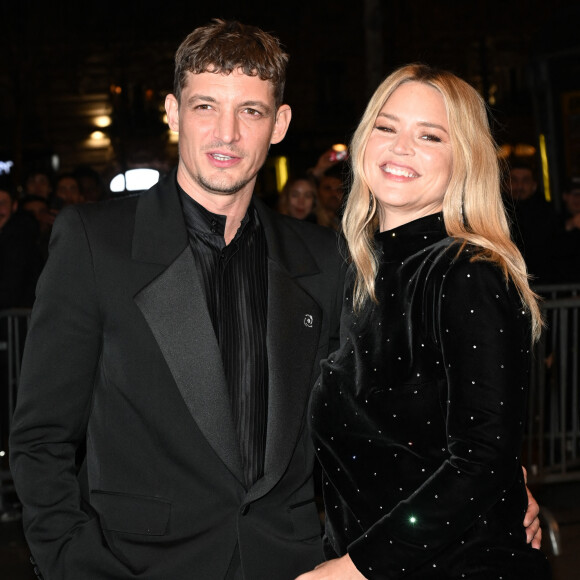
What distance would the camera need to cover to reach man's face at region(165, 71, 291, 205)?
296 cm

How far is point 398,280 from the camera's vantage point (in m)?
2.72

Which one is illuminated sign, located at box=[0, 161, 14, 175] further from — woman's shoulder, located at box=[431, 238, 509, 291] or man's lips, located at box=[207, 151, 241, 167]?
woman's shoulder, located at box=[431, 238, 509, 291]

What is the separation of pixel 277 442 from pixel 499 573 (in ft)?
2.28

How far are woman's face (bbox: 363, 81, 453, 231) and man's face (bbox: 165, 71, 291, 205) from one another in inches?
14.8

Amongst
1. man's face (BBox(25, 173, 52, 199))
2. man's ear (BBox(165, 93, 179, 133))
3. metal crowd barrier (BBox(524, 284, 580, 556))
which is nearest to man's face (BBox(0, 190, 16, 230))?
man's face (BBox(25, 173, 52, 199))

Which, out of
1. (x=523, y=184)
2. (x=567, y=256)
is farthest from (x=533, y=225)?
(x=523, y=184)

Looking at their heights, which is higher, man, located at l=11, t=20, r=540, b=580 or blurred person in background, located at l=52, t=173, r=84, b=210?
blurred person in background, located at l=52, t=173, r=84, b=210

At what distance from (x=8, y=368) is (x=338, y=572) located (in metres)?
4.68

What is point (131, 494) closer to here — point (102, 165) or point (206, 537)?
point (206, 537)

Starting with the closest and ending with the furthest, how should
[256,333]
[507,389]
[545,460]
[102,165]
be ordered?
[507,389] < [256,333] < [545,460] < [102,165]

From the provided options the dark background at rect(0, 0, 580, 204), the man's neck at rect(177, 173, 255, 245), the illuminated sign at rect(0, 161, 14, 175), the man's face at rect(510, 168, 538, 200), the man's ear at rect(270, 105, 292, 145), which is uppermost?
the dark background at rect(0, 0, 580, 204)

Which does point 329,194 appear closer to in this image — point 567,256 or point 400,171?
point 567,256

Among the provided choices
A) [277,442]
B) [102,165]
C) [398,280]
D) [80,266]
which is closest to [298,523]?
[277,442]

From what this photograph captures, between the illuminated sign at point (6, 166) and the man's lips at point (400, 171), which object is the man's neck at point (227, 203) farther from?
the illuminated sign at point (6, 166)
